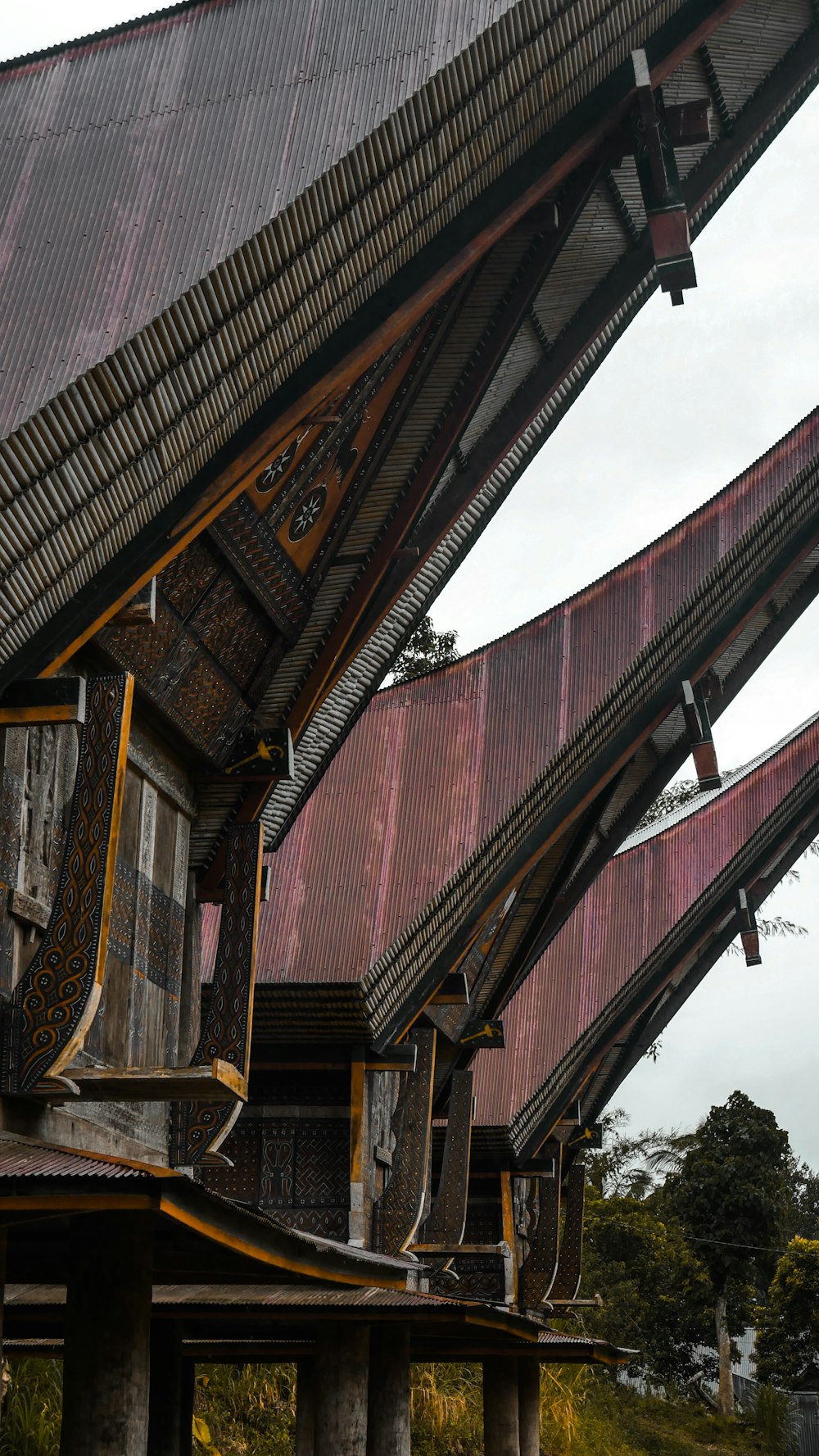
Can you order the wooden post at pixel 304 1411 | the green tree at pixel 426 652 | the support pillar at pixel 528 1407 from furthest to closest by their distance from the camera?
the green tree at pixel 426 652 → the support pillar at pixel 528 1407 → the wooden post at pixel 304 1411

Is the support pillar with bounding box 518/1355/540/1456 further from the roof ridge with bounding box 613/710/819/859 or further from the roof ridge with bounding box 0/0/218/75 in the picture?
the roof ridge with bounding box 0/0/218/75

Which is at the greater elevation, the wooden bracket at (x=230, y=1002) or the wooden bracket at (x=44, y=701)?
the wooden bracket at (x=44, y=701)

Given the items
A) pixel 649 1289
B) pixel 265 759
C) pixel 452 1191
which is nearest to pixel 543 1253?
pixel 452 1191

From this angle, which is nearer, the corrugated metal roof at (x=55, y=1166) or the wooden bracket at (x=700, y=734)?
the corrugated metal roof at (x=55, y=1166)

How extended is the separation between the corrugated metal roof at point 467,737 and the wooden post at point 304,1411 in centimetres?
441

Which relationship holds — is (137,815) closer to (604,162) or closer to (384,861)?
(604,162)

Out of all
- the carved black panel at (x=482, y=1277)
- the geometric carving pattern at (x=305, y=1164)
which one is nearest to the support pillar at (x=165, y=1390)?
the geometric carving pattern at (x=305, y=1164)

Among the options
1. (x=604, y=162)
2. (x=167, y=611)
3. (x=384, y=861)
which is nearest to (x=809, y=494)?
(x=384, y=861)

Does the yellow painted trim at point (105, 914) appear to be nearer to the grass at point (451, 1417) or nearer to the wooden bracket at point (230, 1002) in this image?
the wooden bracket at point (230, 1002)

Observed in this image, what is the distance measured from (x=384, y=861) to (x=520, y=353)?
3.68m

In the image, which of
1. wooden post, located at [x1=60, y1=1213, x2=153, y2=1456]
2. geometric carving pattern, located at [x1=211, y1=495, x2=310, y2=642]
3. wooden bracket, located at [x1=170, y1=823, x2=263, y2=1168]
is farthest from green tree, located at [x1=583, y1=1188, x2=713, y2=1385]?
wooden post, located at [x1=60, y1=1213, x2=153, y2=1456]

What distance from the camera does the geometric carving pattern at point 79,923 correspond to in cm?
494

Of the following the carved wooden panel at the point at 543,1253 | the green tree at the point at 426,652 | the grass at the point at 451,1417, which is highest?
the green tree at the point at 426,652

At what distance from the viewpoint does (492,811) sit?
10398mm
